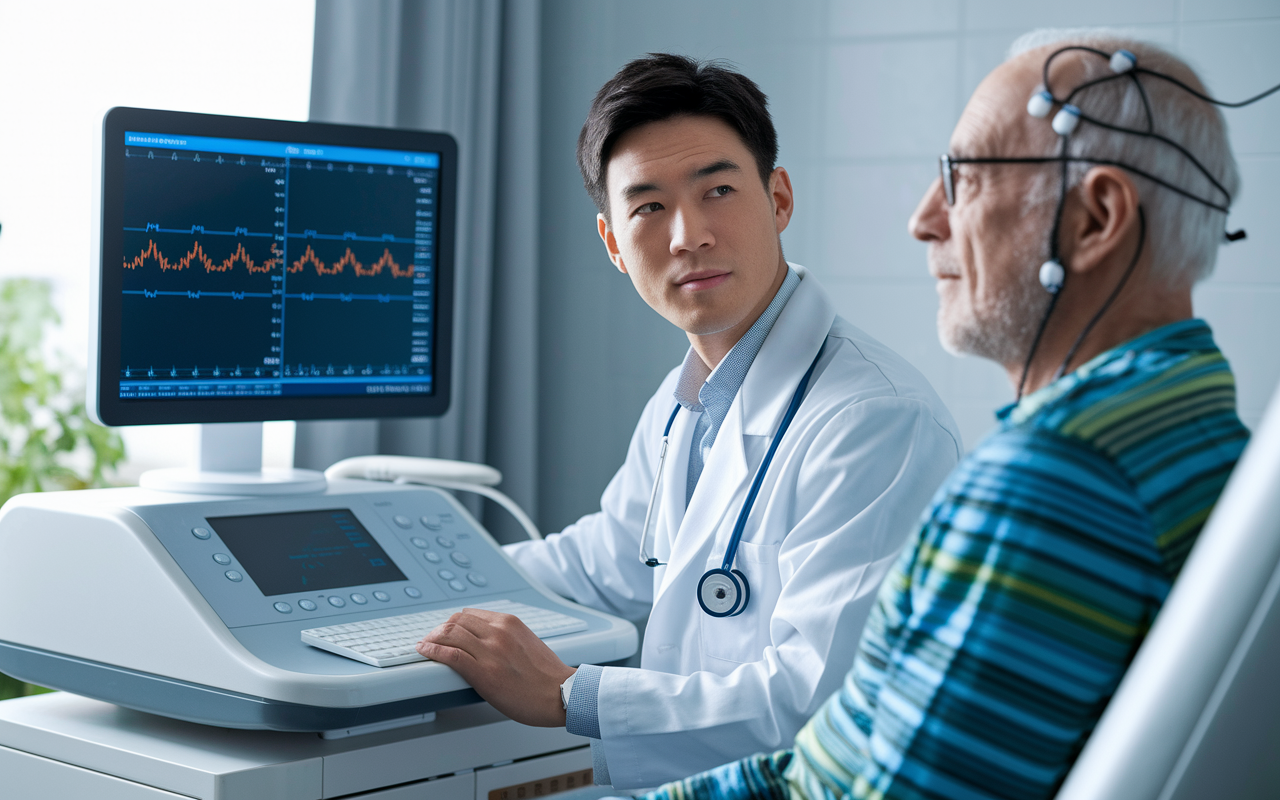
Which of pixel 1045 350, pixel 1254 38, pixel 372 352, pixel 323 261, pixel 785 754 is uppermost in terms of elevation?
pixel 1254 38

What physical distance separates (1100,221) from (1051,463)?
0.76ft

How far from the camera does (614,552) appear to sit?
165cm

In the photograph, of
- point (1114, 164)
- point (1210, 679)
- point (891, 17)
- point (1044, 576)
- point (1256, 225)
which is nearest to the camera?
point (1210, 679)

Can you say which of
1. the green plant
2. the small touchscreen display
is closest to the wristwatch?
the small touchscreen display

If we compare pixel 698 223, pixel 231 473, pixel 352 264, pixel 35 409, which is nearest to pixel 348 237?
pixel 352 264

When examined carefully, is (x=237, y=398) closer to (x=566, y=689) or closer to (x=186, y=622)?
(x=186, y=622)

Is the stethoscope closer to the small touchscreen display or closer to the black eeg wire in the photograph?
the small touchscreen display

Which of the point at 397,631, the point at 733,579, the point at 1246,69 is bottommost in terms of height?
the point at 397,631

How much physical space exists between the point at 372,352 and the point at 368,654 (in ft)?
1.69

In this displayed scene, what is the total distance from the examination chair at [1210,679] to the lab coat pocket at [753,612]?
2.26 feet

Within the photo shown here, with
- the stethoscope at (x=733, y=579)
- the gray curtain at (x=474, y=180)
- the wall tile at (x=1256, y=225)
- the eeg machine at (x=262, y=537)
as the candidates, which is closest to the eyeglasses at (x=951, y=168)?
the stethoscope at (x=733, y=579)

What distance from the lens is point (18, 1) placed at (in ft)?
5.82

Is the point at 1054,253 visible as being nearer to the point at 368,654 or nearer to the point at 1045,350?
the point at 1045,350

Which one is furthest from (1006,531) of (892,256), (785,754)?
(892,256)
